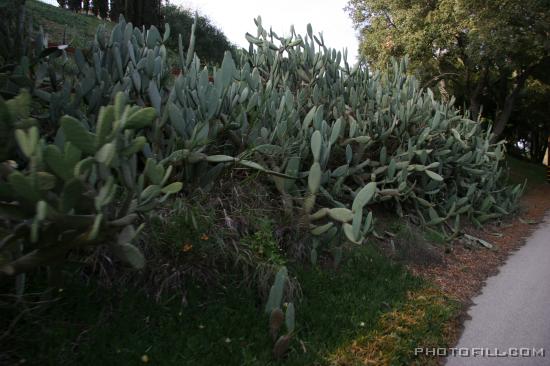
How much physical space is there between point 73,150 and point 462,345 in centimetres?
364

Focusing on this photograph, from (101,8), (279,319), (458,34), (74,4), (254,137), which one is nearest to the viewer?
(279,319)

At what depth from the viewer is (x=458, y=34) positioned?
62.0 feet

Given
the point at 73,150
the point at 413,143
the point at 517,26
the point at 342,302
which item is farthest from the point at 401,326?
the point at 517,26

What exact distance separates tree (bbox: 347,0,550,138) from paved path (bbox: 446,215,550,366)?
27.9 feet

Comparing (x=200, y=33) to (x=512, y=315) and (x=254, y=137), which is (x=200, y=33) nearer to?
(x=254, y=137)

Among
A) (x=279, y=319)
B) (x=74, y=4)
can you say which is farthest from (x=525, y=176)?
(x=74, y=4)

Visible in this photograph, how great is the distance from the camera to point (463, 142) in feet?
31.2

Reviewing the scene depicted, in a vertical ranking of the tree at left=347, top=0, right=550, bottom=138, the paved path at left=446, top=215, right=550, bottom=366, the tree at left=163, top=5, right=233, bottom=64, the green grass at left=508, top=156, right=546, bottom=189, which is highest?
the tree at left=347, top=0, right=550, bottom=138

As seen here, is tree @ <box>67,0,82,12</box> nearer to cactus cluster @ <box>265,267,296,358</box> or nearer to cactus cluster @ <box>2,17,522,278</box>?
cactus cluster @ <box>2,17,522,278</box>

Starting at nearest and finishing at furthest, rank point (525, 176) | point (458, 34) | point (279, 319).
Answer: point (279, 319), point (458, 34), point (525, 176)

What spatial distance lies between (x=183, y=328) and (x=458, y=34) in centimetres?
1824

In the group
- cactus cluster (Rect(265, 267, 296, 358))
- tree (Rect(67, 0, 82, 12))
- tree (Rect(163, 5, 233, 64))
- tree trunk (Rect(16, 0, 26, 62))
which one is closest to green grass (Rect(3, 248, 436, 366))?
cactus cluster (Rect(265, 267, 296, 358))

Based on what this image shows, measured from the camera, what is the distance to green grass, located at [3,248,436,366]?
316 centimetres

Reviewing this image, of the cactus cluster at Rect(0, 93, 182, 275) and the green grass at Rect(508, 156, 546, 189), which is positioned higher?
the cactus cluster at Rect(0, 93, 182, 275)
